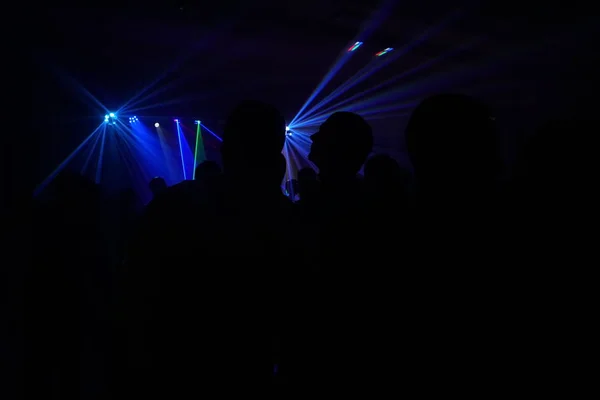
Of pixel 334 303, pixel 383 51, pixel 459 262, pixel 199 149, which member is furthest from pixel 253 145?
pixel 199 149

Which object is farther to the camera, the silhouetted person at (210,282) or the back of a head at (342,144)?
the back of a head at (342,144)

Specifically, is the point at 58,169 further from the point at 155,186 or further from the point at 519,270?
the point at 519,270

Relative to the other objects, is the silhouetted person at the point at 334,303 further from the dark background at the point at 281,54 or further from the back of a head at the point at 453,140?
the dark background at the point at 281,54

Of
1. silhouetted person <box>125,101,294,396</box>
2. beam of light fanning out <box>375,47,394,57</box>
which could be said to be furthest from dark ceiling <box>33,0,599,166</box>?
silhouetted person <box>125,101,294,396</box>

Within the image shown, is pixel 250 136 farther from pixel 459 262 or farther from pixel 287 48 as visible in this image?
pixel 287 48

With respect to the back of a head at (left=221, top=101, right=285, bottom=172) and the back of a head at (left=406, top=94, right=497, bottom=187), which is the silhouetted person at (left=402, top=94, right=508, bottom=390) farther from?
the back of a head at (left=221, top=101, right=285, bottom=172)

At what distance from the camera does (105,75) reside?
23.2ft

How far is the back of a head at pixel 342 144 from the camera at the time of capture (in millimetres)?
1533

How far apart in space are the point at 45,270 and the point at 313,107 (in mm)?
8880

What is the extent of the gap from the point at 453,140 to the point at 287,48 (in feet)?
20.2

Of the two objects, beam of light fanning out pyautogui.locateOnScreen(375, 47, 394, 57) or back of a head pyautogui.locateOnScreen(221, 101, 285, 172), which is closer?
back of a head pyautogui.locateOnScreen(221, 101, 285, 172)

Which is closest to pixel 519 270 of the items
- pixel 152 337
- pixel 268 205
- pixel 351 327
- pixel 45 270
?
pixel 351 327

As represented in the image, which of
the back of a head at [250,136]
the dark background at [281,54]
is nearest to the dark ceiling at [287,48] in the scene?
the dark background at [281,54]

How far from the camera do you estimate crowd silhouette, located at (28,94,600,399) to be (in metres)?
0.83
